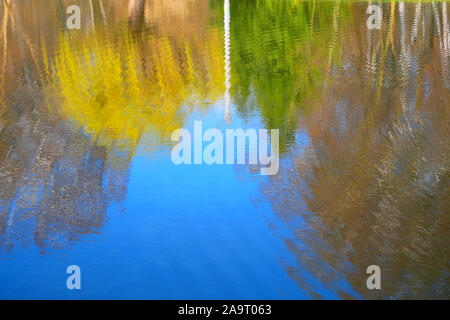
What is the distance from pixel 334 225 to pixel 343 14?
2199cm

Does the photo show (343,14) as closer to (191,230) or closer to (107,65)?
(107,65)

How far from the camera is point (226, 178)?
27.6 ft

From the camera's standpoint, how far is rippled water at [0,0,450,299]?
593 cm

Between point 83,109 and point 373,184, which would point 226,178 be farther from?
point 83,109

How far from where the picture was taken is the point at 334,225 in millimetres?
6734

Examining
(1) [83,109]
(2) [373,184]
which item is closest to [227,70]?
(1) [83,109]

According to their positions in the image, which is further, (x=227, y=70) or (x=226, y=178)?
(x=227, y=70)

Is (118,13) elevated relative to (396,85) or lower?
elevated

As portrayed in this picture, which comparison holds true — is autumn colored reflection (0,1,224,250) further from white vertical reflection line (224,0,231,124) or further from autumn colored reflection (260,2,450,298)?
autumn colored reflection (260,2,450,298)

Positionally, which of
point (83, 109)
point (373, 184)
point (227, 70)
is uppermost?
point (227, 70)

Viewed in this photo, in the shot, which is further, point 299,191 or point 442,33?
point 442,33

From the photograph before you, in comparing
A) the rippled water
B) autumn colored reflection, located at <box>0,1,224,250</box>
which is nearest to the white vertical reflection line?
the rippled water
